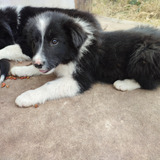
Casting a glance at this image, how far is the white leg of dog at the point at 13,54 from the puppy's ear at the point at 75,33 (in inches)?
64.2

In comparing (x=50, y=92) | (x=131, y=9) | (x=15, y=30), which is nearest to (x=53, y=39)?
(x=50, y=92)

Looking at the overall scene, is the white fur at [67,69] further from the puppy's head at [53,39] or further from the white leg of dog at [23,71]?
the white leg of dog at [23,71]

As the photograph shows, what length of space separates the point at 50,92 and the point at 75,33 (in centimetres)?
86

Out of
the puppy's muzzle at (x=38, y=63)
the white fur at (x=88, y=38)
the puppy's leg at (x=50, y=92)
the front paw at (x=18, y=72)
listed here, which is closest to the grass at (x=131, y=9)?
the white fur at (x=88, y=38)

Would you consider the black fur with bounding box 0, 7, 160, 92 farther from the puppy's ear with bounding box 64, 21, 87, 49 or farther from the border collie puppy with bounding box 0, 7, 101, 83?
the border collie puppy with bounding box 0, 7, 101, 83

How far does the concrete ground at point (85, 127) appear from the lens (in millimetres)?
1569

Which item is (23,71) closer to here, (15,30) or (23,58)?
(23,58)

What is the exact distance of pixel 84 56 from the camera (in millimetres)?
2408

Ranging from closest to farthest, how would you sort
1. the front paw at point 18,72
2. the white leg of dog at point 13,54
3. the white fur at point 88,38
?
the white fur at point 88,38 → the front paw at point 18,72 → the white leg of dog at point 13,54

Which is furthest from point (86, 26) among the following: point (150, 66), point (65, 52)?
point (150, 66)

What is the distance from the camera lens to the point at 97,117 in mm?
1961

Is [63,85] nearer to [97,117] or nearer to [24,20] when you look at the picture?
[97,117]

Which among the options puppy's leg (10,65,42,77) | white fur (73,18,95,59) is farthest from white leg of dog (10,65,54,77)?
white fur (73,18,95,59)

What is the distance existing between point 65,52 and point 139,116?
4.14 ft
